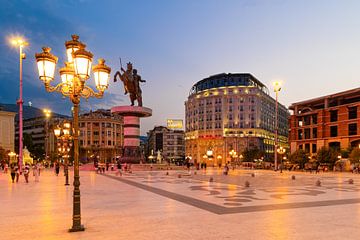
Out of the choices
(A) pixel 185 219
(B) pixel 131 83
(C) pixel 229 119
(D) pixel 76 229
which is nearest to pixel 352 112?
(B) pixel 131 83

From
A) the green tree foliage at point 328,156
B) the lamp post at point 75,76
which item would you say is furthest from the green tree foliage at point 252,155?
the lamp post at point 75,76

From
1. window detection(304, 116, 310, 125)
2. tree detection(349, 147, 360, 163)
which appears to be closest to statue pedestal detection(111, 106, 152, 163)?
tree detection(349, 147, 360, 163)

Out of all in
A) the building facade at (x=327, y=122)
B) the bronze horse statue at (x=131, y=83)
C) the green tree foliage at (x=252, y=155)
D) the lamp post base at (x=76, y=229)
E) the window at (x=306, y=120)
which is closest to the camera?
the lamp post base at (x=76, y=229)

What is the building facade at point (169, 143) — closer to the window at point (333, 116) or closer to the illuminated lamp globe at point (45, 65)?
the window at point (333, 116)

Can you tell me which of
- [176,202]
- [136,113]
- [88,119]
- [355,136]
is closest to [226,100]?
[88,119]

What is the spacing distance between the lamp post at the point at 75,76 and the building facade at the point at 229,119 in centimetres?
12358

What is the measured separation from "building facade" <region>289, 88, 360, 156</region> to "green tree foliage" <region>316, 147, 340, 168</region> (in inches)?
273

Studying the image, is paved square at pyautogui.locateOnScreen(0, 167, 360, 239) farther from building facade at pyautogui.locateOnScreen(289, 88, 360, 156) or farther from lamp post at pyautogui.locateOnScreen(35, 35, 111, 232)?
building facade at pyautogui.locateOnScreen(289, 88, 360, 156)

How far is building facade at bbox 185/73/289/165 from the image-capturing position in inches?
5453

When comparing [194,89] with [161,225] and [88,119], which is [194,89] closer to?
[88,119]

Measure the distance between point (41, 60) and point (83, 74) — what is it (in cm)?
167

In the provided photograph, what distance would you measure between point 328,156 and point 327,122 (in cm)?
1819

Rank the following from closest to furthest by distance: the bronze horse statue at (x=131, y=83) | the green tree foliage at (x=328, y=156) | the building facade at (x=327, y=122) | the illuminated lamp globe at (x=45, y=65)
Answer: the illuminated lamp globe at (x=45, y=65), the bronze horse statue at (x=131, y=83), the green tree foliage at (x=328, y=156), the building facade at (x=327, y=122)

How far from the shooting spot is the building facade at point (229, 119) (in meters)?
138
